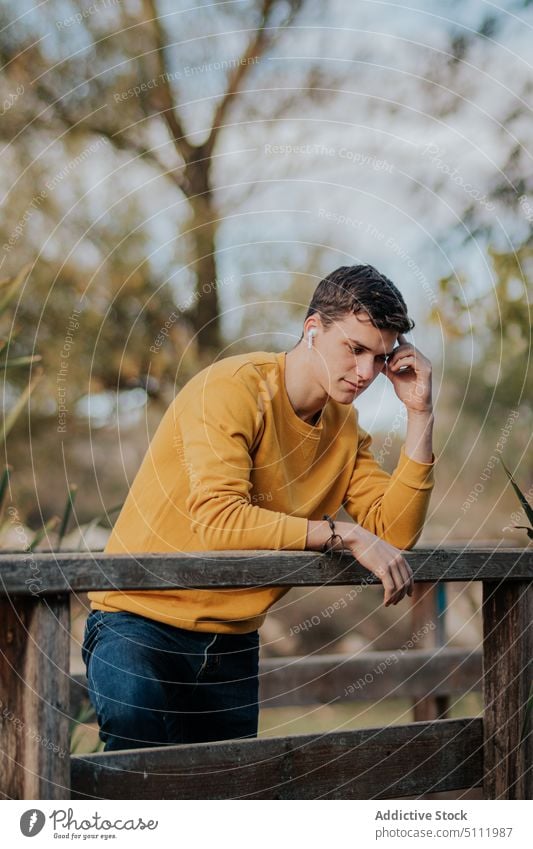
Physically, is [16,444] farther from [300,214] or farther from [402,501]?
[402,501]

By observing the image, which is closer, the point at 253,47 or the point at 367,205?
the point at 367,205

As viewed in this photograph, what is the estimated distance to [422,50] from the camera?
3717 mm

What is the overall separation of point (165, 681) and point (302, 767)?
31 cm

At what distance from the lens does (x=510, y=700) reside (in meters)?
2.19

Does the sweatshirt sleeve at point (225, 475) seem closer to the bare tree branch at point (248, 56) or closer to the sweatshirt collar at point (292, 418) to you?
the sweatshirt collar at point (292, 418)

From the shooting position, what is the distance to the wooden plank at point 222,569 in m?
1.60

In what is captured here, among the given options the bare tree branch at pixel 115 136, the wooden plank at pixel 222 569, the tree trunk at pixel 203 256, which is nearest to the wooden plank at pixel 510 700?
the wooden plank at pixel 222 569

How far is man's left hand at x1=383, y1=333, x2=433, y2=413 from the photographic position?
7.24 ft

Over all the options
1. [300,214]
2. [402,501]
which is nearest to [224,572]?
[402,501]

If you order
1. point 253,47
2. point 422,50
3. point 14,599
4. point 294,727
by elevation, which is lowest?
point 14,599

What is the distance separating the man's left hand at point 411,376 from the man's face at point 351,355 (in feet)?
0.39

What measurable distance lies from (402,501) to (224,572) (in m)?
0.58

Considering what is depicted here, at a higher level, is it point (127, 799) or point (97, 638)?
point (97, 638)

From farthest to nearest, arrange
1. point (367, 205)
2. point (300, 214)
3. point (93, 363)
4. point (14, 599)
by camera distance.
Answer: point (93, 363) < point (300, 214) < point (367, 205) < point (14, 599)
